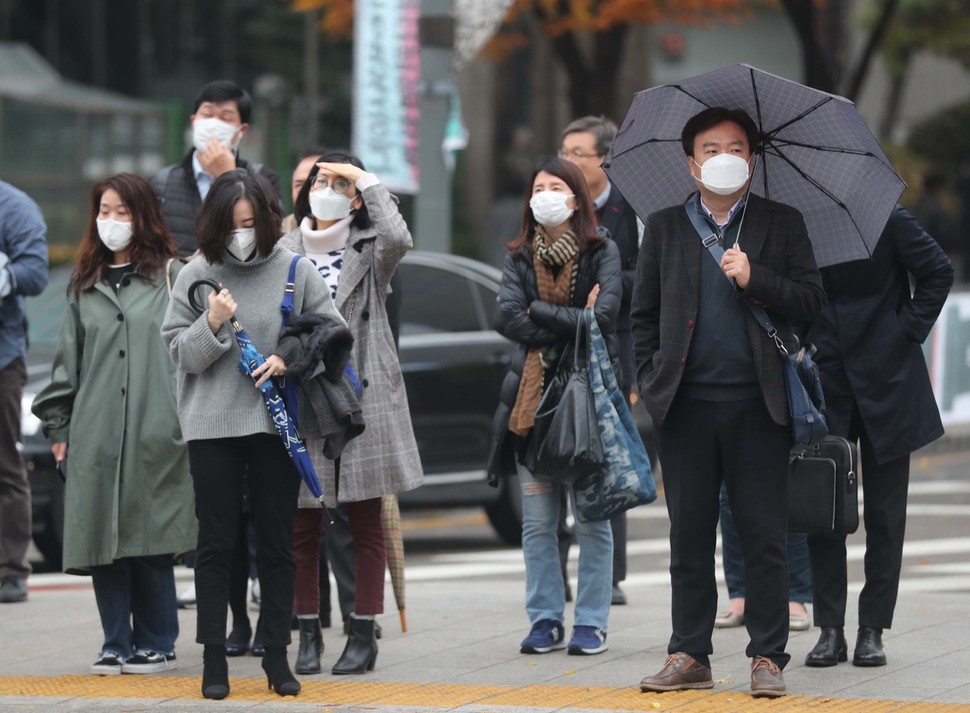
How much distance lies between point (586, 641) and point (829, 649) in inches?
36.2

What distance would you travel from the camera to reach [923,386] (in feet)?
22.0

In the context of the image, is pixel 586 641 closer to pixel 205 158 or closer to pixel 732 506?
pixel 732 506

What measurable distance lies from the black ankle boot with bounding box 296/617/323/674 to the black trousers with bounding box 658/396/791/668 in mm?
1360

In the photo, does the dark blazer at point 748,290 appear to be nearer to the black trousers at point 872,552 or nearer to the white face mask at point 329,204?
the black trousers at point 872,552

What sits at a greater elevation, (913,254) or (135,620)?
(913,254)

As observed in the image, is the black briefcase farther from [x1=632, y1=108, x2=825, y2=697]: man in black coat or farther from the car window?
the car window

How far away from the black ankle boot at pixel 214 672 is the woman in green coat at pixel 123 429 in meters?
0.56

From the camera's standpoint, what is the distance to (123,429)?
6.60 metres

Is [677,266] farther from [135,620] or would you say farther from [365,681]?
[135,620]

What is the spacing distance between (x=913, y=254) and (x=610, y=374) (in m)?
1.22

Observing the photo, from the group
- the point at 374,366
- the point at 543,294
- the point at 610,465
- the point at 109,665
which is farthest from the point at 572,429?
the point at 109,665

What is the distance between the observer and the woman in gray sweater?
6.02m

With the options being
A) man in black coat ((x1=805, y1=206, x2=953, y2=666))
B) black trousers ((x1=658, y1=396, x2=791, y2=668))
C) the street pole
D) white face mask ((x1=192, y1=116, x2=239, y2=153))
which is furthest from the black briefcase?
the street pole

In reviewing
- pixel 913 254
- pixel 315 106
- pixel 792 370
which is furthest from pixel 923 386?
pixel 315 106
